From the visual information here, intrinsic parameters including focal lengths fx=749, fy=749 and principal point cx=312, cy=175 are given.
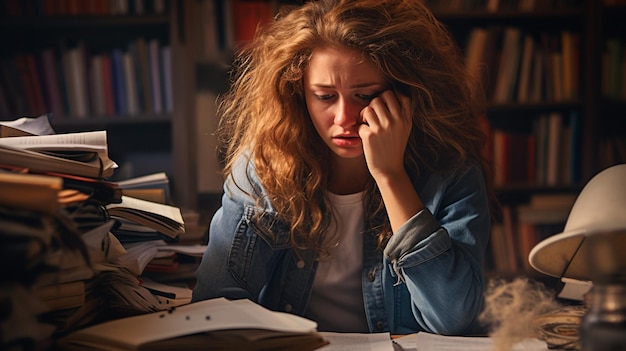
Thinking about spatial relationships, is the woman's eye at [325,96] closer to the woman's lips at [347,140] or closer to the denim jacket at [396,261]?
the woman's lips at [347,140]

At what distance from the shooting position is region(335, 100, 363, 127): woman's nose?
1334mm

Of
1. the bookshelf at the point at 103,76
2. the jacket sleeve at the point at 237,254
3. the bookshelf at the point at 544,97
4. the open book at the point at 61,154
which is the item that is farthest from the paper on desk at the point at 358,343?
the bookshelf at the point at 544,97

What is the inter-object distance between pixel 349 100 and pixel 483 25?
6.52 ft

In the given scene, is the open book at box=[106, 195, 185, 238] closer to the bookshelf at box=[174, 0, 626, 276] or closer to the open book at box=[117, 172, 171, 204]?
the open book at box=[117, 172, 171, 204]

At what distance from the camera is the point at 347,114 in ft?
4.38

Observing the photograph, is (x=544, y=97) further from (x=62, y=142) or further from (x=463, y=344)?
(x=62, y=142)

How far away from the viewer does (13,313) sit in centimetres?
68

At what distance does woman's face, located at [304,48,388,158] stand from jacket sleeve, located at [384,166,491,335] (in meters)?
0.21

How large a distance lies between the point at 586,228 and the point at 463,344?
0.23m

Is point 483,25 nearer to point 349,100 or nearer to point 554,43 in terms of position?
point 554,43

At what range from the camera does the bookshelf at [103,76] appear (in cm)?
285

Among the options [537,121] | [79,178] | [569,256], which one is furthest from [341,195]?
[537,121]

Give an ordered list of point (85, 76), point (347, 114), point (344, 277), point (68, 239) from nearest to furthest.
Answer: point (68, 239) → point (347, 114) → point (344, 277) → point (85, 76)

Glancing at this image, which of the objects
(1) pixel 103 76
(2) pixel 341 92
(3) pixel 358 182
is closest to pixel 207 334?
(2) pixel 341 92
